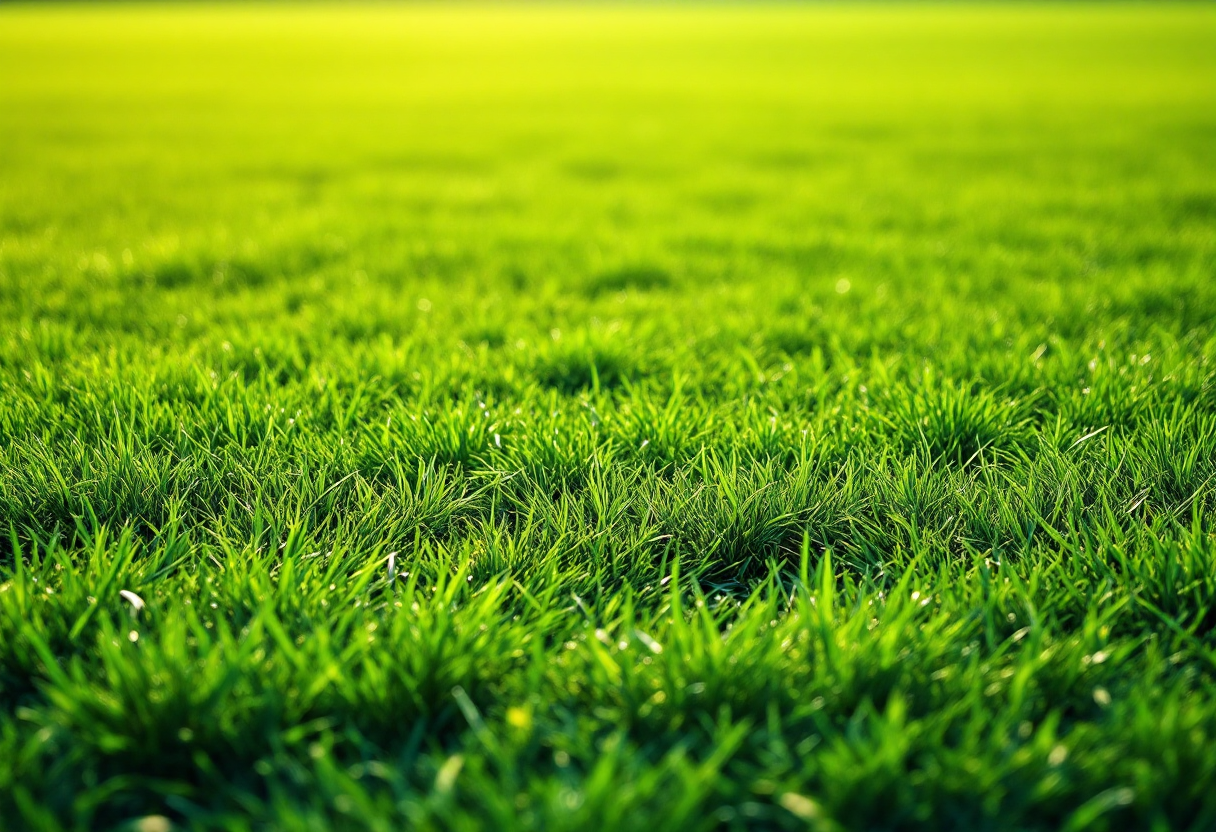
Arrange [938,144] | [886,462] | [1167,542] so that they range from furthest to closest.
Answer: [938,144]
[886,462]
[1167,542]

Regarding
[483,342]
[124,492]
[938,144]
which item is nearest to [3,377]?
[124,492]

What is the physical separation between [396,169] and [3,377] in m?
5.17

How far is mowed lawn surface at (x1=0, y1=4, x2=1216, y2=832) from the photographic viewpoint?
1.25 meters

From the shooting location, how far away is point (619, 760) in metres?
1.28

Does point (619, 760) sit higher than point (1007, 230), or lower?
lower

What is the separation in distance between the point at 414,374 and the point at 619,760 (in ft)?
5.93

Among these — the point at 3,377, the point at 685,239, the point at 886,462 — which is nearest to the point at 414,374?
the point at 3,377

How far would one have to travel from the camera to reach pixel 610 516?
6.53 ft

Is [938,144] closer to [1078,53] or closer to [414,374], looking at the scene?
[414,374]

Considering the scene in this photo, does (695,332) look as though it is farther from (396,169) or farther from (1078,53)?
(1078,53)

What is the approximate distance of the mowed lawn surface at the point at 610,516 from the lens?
1.25m

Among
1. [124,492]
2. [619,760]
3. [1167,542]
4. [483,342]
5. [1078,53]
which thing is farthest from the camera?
[1078,53]

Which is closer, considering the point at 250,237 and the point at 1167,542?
the point at 1167,542

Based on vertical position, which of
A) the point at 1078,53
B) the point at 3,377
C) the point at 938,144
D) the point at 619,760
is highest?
the point at 1078,53
